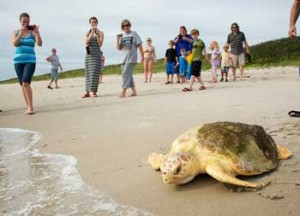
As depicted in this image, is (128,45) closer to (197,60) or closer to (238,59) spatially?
(197,60)

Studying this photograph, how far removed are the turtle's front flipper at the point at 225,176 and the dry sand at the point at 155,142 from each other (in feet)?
0.24

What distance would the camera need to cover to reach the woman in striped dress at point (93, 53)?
33.0 feet

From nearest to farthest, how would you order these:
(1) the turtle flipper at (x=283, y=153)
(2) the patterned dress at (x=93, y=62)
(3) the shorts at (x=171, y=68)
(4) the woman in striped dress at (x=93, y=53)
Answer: (1) the turtle flipper at (x=283, y=153)
(4) the woman in striped dress at (x=93, y=53)
(2) the patterned dress at (x=93, y=62)
(3) the shorts at (x=171, y=68)

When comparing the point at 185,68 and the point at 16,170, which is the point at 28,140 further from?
the point at 185,68

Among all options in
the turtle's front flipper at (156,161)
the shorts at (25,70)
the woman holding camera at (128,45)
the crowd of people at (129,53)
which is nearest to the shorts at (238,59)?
the crowd of people at (129,53)

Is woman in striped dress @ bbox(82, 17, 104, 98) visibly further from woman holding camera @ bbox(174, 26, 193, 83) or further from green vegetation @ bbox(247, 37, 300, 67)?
green vegetation @ bbox(247, 37, 300, 67)

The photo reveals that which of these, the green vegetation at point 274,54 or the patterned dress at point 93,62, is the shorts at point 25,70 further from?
the green vegetation at point 274,54

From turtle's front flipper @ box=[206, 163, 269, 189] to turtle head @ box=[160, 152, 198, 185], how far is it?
0.13m

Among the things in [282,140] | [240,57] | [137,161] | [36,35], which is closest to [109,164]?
[137,161]

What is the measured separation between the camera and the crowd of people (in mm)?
7895

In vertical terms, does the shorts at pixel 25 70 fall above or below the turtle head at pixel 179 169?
above

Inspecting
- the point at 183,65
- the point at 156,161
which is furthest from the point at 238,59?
the point at 156,161

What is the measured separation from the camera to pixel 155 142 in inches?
188

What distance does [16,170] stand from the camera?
13.9 feet
